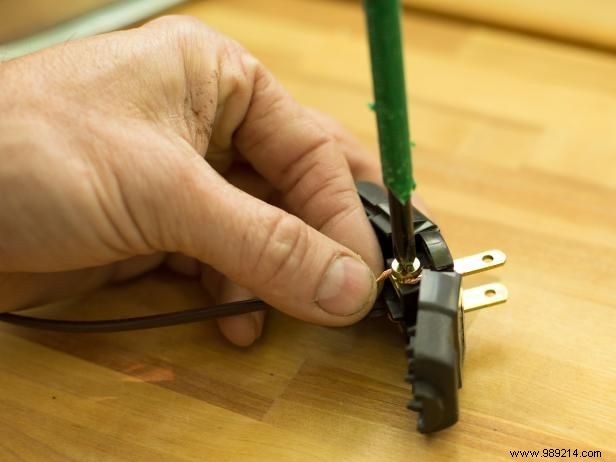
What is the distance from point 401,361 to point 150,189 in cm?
23

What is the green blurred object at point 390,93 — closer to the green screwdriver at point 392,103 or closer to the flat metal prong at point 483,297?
the green screwdriver at point 392,103

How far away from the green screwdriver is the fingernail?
44mm

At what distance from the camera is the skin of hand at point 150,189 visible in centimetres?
48

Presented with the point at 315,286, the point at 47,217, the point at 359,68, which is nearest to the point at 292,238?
the point at 315,286

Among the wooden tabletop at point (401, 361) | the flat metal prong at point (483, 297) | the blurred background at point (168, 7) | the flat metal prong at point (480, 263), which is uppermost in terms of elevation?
the blurred background at point (168, 7)

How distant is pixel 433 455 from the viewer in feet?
1.70

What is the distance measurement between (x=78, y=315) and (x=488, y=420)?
338 mm

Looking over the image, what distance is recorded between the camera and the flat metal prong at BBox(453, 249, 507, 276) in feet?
1.89

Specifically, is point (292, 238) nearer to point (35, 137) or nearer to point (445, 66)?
point (35, 137)

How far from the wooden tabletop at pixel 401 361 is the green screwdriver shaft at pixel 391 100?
0.49ft

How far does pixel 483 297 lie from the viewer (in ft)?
1.87

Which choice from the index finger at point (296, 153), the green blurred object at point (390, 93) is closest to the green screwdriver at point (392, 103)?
the green blurred object at point (390, 93)

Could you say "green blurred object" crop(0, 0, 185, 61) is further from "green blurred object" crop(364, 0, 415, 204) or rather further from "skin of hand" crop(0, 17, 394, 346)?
"green blurred object" crop(364, 0, 415, 204)

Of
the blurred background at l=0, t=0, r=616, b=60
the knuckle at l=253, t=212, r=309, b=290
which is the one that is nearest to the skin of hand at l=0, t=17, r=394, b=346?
the knuckle at l=253, t=212, r=309, b=290
